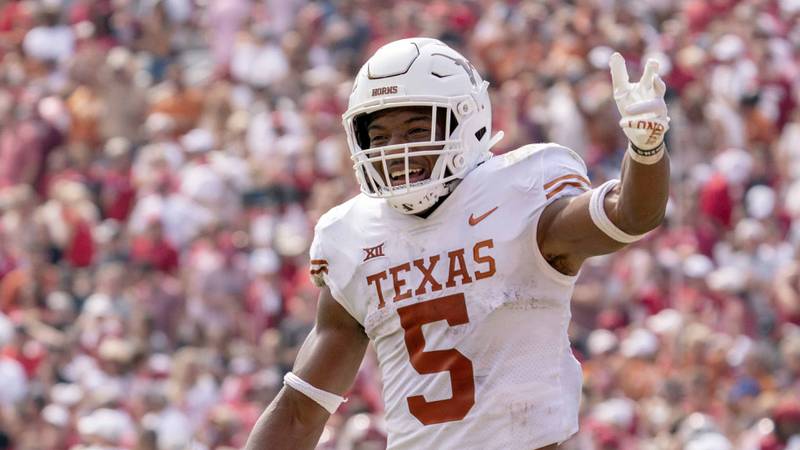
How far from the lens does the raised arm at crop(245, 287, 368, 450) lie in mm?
5023

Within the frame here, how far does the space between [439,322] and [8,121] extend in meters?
9.85

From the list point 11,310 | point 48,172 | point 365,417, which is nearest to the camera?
point 365,417

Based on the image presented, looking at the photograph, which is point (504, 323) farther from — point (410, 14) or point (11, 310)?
point (410, 14)

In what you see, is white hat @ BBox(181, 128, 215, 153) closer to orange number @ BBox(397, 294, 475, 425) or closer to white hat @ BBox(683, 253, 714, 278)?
white hat @ BBox(683, 253, 714, 278)

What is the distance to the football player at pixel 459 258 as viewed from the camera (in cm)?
463

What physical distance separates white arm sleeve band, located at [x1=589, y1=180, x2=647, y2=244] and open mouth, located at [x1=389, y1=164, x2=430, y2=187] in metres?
0.51

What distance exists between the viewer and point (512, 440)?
4.62m

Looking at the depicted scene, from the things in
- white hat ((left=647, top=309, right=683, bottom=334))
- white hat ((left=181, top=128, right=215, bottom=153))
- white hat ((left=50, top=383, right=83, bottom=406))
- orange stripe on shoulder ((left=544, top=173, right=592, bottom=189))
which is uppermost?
orange stripe on shoulder ((left=544, top=173, right=592, bottom=189))

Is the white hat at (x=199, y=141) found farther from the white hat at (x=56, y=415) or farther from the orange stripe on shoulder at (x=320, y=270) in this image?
the orange stripe on shoulder at (x=320, y=270)

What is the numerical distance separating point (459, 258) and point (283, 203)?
25.6ft

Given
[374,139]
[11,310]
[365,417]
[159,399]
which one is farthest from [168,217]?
[374,139]

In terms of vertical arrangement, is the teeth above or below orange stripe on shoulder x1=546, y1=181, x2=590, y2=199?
Answer: above

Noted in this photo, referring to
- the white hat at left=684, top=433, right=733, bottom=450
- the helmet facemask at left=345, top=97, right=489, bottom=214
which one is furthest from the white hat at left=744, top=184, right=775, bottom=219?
the helmet facemask at left=345, top=97, right=489, bottom=214

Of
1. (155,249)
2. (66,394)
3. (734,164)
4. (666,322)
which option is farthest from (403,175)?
(155,249)
